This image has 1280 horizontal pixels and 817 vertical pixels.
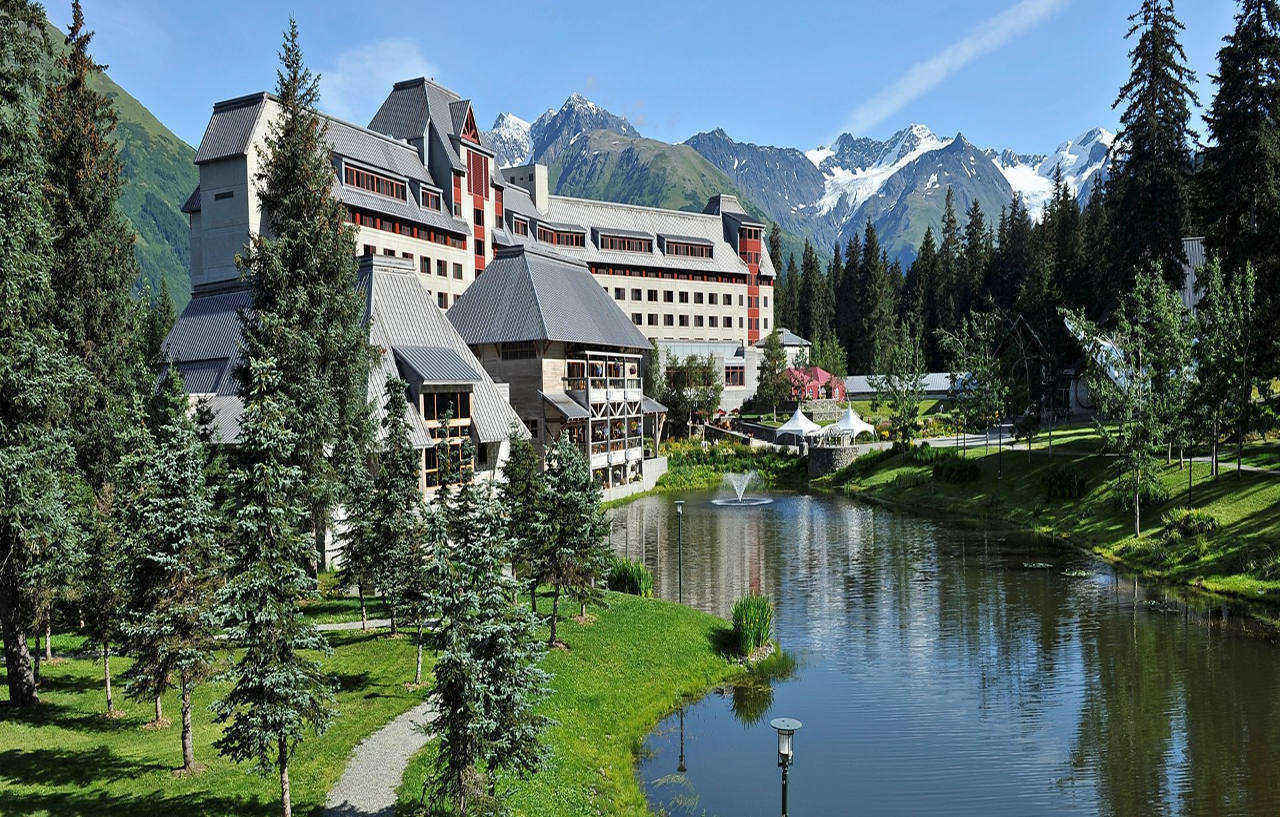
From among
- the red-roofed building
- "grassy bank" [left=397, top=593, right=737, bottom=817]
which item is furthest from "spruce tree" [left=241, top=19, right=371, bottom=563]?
the red-roofed building

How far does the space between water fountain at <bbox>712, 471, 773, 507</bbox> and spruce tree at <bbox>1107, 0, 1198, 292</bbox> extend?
111ft

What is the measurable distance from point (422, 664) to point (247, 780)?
25.4 feet

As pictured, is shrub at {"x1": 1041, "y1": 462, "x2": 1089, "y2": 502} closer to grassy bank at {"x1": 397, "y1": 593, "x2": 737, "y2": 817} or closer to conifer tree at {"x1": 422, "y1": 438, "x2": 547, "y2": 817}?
grassy bank at {"x1": 397, "y1": 593, "x2": 737, "y2": 817}

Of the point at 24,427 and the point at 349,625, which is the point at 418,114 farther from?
the point at 24,427

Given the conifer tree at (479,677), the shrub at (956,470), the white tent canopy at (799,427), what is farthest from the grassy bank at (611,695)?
the white tent canopy at (799,427)

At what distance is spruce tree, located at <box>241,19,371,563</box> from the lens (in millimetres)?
33000

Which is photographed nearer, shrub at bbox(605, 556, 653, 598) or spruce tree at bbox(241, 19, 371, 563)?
spruce tree at bbox(241, 19, 371, 563)

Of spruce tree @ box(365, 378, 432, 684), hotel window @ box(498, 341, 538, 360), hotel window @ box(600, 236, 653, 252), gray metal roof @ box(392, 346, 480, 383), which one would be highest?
hotel window @ box(600, 236, 653, 252)

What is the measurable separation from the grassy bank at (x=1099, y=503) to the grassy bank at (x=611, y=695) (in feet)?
81.7

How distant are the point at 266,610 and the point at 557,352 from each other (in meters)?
50.1

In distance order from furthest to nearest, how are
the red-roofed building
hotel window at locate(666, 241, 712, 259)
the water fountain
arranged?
hotel window at locate(666, 241, 712, 259) < the red-roofed building < the water fountain

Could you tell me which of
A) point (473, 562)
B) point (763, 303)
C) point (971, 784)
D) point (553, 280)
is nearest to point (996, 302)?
point (763, 303)

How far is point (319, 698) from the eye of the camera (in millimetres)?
16594

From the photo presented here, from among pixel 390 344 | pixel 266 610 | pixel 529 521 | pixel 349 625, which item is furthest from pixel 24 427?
pixel 390 344
